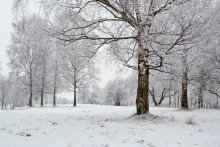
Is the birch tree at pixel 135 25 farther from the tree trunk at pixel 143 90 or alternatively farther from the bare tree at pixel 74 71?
the bare tree at pixel 74 71

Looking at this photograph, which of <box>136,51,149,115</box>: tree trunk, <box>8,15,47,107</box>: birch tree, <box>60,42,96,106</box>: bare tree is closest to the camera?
<box>136,51,149,115</box>: tree trunk

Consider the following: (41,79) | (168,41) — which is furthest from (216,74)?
(41,79)

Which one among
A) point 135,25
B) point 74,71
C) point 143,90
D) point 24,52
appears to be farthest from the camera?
point 74,71

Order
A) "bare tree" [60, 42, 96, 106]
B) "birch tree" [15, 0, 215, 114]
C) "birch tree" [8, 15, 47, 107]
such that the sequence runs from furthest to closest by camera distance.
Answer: "bare tree" [60, 42, 96, 106]
"birch tree" [8, 15, 47, 107]
"birch tree" [15, 0, 215, 114]

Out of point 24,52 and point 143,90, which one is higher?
point 24,52

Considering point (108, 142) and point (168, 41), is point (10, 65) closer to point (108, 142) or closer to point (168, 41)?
point (168, 41)

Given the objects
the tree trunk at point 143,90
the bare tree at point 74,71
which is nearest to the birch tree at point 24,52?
the bare tree at point 74,71

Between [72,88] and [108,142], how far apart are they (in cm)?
3015

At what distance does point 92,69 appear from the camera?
36750mm

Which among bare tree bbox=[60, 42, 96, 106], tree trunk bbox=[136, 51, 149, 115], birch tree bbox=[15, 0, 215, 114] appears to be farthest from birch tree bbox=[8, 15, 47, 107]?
tree trunk bbox=[136, 51, 149, 115]

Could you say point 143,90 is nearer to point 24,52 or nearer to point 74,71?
point 74,71

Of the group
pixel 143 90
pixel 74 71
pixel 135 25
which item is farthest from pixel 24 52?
pixel 135 25

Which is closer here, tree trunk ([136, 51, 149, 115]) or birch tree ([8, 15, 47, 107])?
tree trunk ([136, 51, 149, 115])

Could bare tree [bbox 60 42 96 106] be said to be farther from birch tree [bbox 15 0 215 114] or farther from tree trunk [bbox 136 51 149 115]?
tree trunk [bbox 136 51 149 115]
